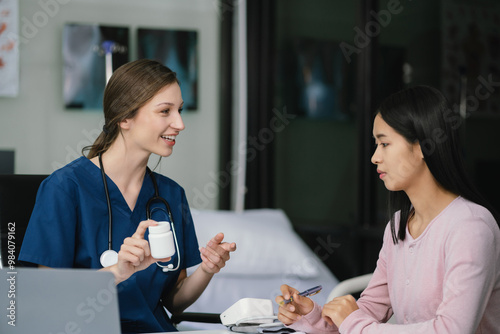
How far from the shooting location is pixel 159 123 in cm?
110

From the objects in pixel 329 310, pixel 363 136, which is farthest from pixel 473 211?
pixel 363 136

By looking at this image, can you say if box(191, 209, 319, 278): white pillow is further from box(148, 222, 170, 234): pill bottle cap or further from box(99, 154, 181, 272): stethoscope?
box(148, 222, 170, 234): pill bottle cap

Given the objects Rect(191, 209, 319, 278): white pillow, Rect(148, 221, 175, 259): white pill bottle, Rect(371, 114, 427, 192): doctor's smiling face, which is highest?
Rect(371, 114, 427, 192): doctor's smiling face

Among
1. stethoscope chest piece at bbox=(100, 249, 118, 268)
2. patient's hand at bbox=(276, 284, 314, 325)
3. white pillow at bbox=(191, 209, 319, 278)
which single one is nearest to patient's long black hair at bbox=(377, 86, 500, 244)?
patient's hand at bbox=(276, 284, 314, 325)

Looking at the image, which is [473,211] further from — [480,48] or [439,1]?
[439,1]

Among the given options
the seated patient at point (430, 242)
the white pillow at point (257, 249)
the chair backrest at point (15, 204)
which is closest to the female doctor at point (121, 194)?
the chair backrest at point (15, 204)

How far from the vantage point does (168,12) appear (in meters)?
2.73

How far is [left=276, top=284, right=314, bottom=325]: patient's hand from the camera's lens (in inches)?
43.8

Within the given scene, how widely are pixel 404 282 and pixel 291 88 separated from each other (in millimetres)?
1977

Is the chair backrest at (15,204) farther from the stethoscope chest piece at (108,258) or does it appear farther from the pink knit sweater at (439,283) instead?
the pink knit sweater at (439,283)

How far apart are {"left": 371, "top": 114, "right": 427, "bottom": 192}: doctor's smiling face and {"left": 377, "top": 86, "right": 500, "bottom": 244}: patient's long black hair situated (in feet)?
0.04

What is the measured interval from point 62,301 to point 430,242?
680 millimetres

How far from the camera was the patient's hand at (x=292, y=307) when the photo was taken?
43.8 inches

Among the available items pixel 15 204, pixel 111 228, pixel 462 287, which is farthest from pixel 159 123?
pixel 462 287
